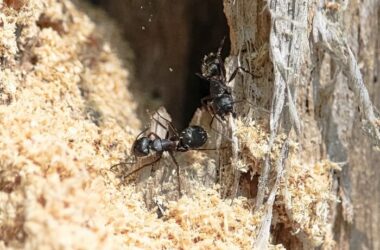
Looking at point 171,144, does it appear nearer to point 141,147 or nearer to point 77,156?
point 141,147

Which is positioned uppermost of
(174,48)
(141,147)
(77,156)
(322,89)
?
(174,48)

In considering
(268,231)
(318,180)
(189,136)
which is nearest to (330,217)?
(318,180)

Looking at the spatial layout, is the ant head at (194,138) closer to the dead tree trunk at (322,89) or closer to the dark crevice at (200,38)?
the dead tree trunk at (322,89)

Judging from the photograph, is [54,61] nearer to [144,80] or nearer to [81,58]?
[81,58]

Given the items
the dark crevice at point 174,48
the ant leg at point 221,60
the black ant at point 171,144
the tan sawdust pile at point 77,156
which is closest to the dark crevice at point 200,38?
the dark crevice at point 174,48

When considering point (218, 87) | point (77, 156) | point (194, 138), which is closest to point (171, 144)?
point (194, 138)

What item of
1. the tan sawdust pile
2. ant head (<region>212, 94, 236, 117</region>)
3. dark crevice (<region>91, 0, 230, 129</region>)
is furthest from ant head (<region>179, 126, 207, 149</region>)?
dark crevice (<region>91, 0, 230, 129</region>)

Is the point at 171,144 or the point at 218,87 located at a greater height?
the point at 218,87
